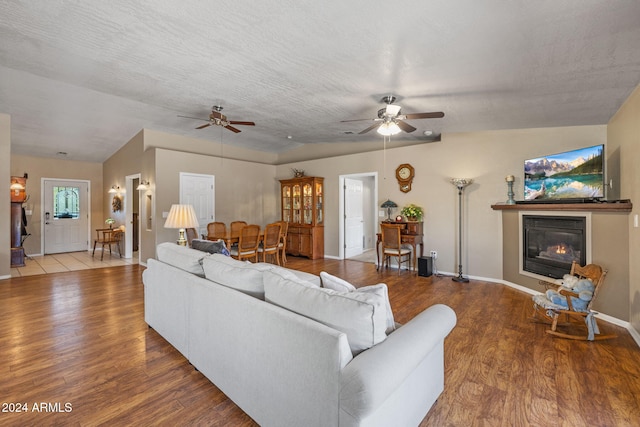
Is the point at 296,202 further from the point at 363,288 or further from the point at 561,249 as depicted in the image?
the point at 363,288

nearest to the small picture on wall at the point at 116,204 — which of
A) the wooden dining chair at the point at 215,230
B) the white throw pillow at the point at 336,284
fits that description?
the wooden dining chair at the point at 215,230

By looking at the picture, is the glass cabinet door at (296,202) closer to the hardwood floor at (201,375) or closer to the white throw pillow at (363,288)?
the hardwood floor at (201,375)

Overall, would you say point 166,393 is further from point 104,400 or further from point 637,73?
point 637,73

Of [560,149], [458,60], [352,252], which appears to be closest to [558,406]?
[458,60]

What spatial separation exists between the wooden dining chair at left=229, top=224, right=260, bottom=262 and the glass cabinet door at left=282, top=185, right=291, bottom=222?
2276 mm

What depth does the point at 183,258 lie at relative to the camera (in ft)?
8.07

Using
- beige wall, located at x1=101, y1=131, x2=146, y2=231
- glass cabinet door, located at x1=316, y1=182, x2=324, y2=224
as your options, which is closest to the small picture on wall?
beige wall, located at x1=101, y1=131, x2=146, y2=231

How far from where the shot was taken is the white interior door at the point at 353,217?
6988 millimetres

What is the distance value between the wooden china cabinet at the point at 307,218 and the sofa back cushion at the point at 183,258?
14.1 ft

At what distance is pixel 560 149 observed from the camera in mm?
4203

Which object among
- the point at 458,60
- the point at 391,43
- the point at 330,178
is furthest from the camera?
the point at 330,178

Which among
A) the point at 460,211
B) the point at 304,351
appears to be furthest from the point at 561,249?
the point at 304,351

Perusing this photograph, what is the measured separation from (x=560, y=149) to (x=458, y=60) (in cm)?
279

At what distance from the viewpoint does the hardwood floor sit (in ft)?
5.65
